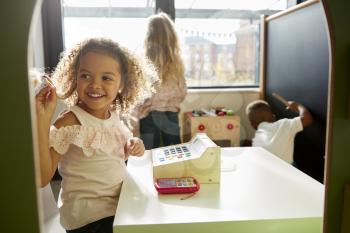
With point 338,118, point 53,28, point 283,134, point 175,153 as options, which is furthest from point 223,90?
point 338,118

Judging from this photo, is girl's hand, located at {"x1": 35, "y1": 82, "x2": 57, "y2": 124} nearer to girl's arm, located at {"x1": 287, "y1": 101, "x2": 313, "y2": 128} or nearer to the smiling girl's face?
the smiling girl's face

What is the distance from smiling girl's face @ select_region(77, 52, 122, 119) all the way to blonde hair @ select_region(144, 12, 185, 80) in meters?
0.99

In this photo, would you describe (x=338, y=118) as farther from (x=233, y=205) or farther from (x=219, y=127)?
(x=219, y=127)

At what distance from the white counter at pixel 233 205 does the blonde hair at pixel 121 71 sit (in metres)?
0.23

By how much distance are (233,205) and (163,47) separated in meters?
1.31

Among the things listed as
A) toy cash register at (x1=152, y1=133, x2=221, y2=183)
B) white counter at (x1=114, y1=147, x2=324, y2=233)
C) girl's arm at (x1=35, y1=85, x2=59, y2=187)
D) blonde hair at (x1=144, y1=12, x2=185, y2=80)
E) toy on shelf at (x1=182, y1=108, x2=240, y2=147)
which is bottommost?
toy on shelf at (x1=182, y1=108, x2=240, y2=147)

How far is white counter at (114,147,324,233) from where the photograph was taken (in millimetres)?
680

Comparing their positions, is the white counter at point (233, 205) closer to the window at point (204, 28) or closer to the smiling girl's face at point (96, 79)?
the smiling girl's face at point (96, 79)

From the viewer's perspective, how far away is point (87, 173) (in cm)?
90

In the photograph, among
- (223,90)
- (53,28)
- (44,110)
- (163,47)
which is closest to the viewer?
(44,110)

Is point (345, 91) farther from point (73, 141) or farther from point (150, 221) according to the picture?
point (73, 141)

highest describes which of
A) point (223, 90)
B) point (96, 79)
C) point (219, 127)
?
point (96, 79)

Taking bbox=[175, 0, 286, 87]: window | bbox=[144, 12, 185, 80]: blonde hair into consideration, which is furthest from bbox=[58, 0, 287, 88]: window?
bbox=[144, 12, 185, 80]: blonde hair

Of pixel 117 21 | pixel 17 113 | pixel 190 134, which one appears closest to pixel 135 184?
pixel 17 113
